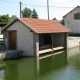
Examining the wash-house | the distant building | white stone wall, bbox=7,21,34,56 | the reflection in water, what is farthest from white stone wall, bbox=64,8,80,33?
the reflection in water

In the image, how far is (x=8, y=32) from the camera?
23.4 meters

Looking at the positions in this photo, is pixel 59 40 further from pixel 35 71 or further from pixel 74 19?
pixel 74 19

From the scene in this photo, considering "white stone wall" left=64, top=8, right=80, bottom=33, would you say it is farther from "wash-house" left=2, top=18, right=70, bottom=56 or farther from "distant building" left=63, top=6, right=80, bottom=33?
"wash-house" left=2, top=18, right=70, bottom=56

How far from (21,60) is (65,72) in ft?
19.3

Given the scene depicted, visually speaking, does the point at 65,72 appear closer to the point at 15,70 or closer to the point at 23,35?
the point at 15,70

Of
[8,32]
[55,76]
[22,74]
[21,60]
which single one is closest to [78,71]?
[55,76]

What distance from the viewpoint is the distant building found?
152 ft

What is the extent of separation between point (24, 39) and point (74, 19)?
88.7 feet

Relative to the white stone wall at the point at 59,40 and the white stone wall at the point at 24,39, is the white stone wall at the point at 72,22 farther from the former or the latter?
the white stone wall at the point at 24,39

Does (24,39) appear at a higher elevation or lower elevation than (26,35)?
lower

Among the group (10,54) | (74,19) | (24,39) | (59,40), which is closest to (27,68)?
(10,54)

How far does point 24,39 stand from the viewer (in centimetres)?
2205

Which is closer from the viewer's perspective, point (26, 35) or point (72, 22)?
point (26, 35)

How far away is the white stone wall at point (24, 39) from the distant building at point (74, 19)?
26163mm
